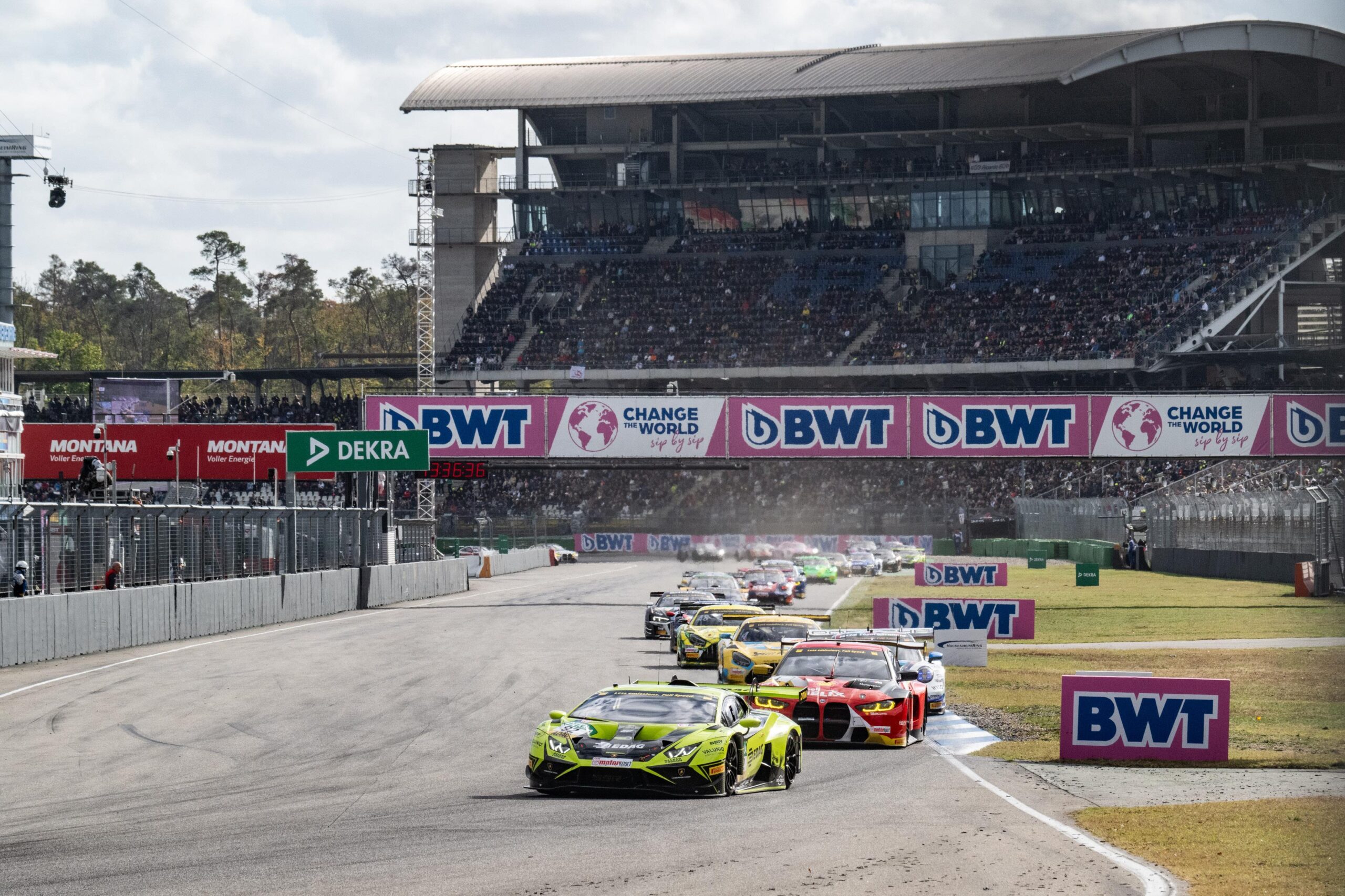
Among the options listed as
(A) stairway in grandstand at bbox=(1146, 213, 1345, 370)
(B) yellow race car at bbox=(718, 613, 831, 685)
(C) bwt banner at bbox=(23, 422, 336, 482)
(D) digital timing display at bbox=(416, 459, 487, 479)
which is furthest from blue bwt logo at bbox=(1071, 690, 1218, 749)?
(A) stairway in grandstand at bbox=(1146, 213, 1345, 370)

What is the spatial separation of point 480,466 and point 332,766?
37.7 meters

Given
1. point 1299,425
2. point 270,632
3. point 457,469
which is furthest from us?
point 457,469

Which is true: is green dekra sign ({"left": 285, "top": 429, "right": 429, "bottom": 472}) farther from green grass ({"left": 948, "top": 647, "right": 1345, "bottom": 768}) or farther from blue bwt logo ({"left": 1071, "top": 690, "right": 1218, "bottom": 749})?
blue bwt logo ({"left": 1071, "top": 690, "right": 1218, "bottom": 749})

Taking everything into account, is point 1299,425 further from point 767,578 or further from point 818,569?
point 818,569

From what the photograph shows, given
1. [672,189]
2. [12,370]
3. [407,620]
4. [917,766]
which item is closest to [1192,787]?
[917,766]

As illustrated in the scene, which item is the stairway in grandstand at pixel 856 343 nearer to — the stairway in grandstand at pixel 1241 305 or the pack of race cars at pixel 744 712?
the stairway in grandstand at pixel 1241 305

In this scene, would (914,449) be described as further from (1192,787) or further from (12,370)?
(12,370)

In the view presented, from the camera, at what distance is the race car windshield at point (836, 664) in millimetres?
21172

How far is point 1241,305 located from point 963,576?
107 feet

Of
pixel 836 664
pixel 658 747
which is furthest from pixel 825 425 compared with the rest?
pixel 658 747

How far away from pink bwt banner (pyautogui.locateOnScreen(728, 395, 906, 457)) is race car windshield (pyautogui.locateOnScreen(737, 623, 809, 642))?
25622 millimetres

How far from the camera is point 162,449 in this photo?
→ 234ft

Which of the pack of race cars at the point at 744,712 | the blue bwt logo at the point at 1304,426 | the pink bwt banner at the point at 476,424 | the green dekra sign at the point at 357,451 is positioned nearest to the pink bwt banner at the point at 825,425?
the pink bwt banner at the point at 476,424

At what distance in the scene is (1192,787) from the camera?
17.0 meters
